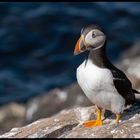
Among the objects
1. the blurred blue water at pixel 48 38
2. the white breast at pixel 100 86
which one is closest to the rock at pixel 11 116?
the blurred blue water at pixel 48 38

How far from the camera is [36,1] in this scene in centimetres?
2403

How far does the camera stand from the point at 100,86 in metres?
8.32

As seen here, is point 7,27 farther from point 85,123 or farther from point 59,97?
point 85,123

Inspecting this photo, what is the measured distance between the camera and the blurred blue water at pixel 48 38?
1886 cm

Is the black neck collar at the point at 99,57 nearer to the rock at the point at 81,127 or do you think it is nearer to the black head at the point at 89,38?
the black head at the point at 89,38

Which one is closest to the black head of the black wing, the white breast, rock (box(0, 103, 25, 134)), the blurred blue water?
the white breast

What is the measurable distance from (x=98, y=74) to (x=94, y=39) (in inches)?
19.1

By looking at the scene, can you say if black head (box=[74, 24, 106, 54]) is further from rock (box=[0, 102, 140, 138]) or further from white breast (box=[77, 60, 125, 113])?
rock (box=[0, 102, 140, 138])

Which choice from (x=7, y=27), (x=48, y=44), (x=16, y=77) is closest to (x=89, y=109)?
(x=16, y=77)

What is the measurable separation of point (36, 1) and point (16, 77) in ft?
18.5

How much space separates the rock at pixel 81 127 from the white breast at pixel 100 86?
309mm

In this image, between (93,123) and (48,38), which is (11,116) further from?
(93,123)

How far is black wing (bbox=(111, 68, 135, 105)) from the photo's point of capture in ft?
27.8

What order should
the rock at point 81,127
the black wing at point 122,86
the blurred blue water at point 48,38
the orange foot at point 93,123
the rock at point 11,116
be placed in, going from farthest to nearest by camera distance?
1. the blurred blue water at point 48,38
2. the rock at point 11,116
3. the orange foot at point 93,123
4. the black wing at point 122,86
5. the rock at point 81,127
